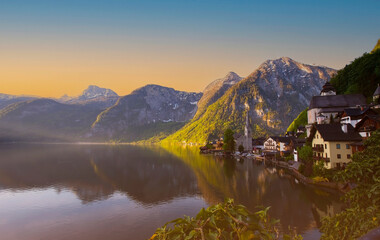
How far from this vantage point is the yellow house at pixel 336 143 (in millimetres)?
62594

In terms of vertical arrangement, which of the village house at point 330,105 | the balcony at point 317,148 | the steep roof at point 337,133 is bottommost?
the balcony at point 317,148

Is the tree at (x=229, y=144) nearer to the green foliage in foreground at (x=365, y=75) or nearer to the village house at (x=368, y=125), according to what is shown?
the green foliage in foreground at (x=365, y=75)

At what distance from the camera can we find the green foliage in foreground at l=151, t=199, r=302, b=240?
247 inches

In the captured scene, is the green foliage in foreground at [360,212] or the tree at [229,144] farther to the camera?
the tree at [229,144]

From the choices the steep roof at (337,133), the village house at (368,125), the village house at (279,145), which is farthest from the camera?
A: the village house at (279,145)

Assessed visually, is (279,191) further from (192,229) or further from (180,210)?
(192,229)

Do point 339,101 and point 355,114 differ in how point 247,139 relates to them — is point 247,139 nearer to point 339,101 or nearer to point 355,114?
point 339,101


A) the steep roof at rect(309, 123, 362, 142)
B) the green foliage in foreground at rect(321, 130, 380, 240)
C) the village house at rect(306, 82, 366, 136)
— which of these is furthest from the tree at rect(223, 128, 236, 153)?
the green foliage in foreground at rect(321, 130, 380, 240)

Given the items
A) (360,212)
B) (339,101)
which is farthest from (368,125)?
(360,212)

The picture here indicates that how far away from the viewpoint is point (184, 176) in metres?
87.2

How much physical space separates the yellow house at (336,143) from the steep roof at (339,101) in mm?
43860

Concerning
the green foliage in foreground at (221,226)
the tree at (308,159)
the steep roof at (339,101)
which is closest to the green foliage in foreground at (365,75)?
the steep roof at (339,101)

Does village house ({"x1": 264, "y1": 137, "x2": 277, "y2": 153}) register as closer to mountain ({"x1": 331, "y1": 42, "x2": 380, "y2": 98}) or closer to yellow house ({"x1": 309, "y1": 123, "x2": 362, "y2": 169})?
mountain ({"x1": 331, "y1": 42, "x2": 380, "y2": 98})

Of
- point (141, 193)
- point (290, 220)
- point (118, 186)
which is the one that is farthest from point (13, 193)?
point (290, 220)
